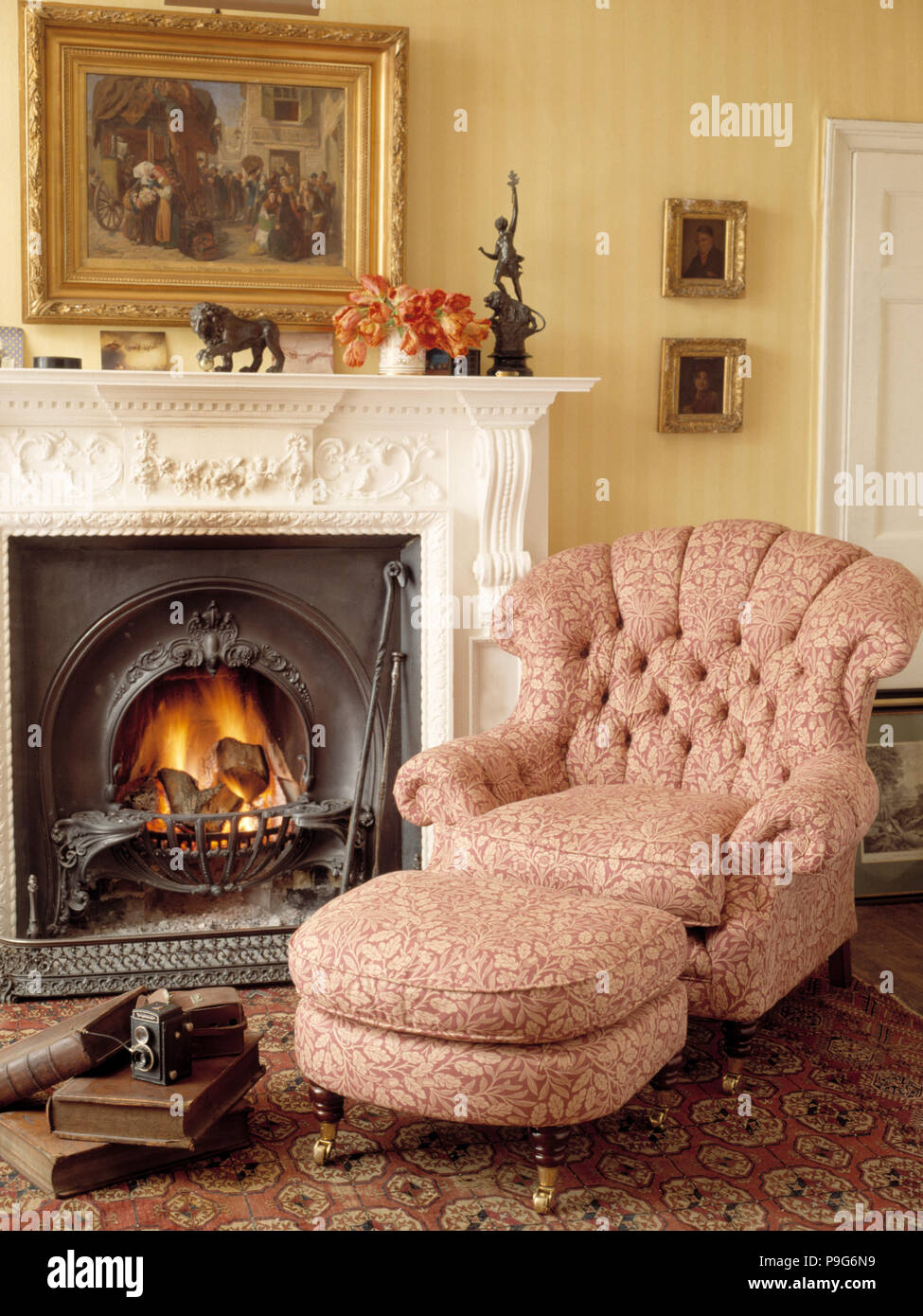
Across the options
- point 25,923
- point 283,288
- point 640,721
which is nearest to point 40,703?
point 25,923

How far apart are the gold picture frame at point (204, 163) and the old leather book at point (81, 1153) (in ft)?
7.03

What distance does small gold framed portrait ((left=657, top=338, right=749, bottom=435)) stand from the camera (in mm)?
3762

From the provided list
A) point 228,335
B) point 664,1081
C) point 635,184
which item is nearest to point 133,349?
point 228,335

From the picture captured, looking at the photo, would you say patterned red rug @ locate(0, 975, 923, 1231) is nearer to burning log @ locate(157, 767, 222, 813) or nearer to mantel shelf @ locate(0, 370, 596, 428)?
burning log @ locate(157, 767, 222, 813)

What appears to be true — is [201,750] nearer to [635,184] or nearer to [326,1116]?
[326,1116]

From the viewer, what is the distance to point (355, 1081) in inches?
85.3

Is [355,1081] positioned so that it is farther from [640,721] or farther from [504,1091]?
[640,721]

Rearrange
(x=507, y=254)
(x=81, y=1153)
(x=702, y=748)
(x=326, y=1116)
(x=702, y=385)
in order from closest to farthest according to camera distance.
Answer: (x=81, y=1153)
(x=326, y=1116)
(x=702, y=748)
(x=507, y=254)
(x=702, y=385)

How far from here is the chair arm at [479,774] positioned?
2850mm

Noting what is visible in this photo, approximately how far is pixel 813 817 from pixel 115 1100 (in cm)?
143

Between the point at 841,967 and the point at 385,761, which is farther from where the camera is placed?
the point at 385,761

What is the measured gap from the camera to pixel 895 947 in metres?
3.49

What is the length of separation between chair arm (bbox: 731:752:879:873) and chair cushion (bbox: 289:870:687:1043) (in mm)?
304
